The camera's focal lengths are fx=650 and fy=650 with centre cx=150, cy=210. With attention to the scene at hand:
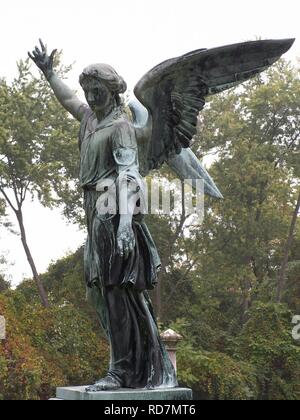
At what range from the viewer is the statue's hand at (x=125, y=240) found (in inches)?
161

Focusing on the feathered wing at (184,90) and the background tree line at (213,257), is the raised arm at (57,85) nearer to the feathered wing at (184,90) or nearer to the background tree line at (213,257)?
the feathered wing at (184,90)

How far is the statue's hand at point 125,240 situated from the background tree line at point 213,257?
11875 millimetres

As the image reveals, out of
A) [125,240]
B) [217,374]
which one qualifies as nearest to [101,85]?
[125,240]

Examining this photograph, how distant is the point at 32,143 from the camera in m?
18.2

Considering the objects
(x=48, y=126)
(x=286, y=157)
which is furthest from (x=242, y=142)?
(x=48, y=126)

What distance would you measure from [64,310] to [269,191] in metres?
7.07

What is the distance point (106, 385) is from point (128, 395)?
0.17 m

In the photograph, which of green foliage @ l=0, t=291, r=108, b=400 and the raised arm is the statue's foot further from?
green foliage @ l=0, t=291, r=108, b=400

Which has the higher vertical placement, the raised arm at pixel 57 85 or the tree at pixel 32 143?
the tree at pixel 32 143

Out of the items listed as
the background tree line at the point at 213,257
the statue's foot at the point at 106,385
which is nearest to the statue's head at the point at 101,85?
the statue's foot at the point at 106,385

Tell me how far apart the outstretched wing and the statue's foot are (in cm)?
154

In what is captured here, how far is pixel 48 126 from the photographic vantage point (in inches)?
730
